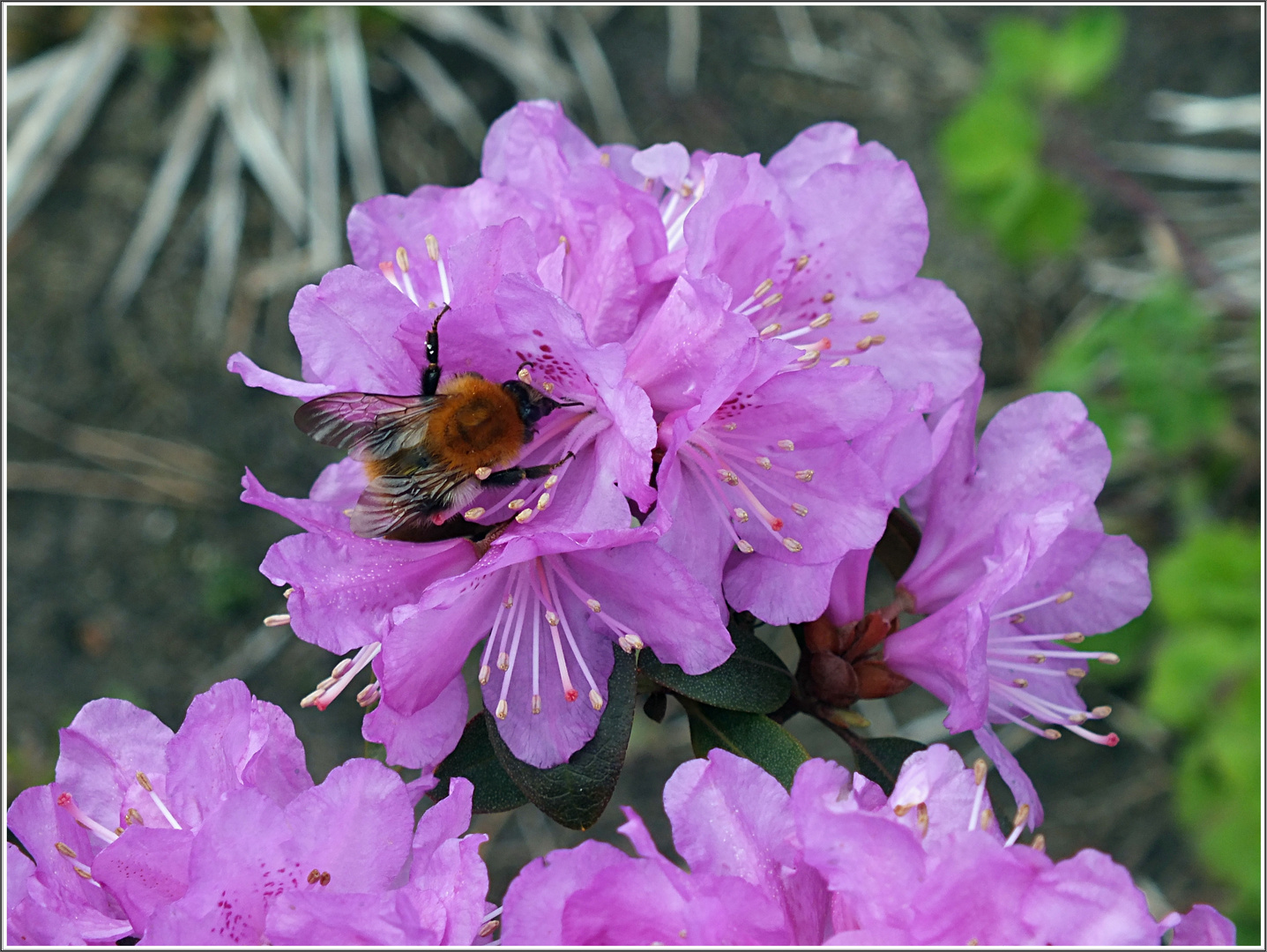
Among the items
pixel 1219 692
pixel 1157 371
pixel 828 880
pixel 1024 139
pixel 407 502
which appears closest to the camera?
pixel 828 880

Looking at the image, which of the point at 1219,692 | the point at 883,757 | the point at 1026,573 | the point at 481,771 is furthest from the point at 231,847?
the point at 1219,692

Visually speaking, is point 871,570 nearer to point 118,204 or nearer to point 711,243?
point 711,243

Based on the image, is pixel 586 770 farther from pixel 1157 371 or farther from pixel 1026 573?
pixel 1157 371

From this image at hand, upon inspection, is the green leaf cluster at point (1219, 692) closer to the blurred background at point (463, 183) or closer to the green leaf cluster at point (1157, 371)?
the blurred background at point (463, 183)

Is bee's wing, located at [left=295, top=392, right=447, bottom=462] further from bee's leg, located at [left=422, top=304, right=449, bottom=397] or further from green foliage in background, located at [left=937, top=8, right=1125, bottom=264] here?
green foliage in background, located at [left=937, top=8, right=1125, bottom=264]

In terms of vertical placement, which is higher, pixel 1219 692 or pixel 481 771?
pixel 481 771

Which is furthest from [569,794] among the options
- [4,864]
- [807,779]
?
[4,864]
